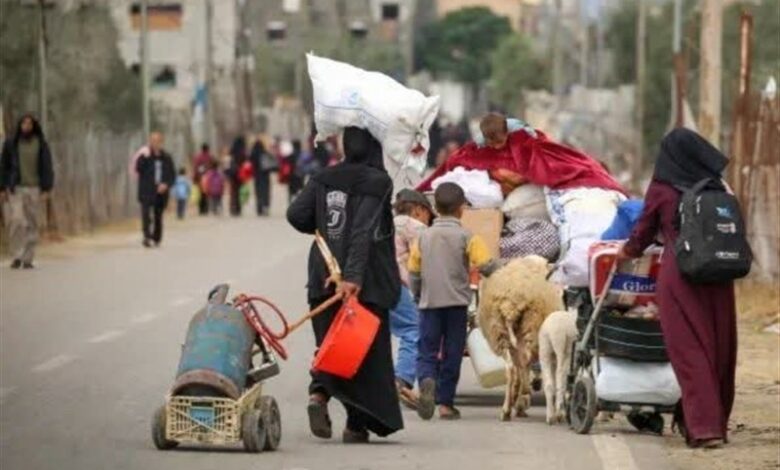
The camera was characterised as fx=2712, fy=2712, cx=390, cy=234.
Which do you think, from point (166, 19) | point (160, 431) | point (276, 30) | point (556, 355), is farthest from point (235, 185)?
point (276, 30)

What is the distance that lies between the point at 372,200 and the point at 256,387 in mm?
1217

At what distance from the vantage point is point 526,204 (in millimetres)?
17875

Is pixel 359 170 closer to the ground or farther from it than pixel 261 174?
farther from it

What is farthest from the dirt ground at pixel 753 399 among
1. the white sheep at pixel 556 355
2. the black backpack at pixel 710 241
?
the black backpack at pixel 710 241

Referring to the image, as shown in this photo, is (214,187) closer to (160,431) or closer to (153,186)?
(153,186)

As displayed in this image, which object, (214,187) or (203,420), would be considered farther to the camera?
(214,187)

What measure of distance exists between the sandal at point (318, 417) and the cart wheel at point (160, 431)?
2.79 feet

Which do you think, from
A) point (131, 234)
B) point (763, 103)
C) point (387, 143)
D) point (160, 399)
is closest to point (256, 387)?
point (387, 143)

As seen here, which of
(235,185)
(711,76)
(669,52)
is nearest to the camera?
(711,76)

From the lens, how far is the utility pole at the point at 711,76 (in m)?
32.0

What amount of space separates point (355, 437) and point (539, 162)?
336 centimetres

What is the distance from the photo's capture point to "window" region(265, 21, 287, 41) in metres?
165

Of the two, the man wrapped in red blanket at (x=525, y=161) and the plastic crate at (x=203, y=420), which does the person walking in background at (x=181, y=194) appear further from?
the plastic crate at (x=203, y=420)

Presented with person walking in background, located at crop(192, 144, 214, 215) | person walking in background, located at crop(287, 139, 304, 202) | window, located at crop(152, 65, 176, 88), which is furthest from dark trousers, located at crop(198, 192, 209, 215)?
window, located at crop(152, 65, 176, 88)
